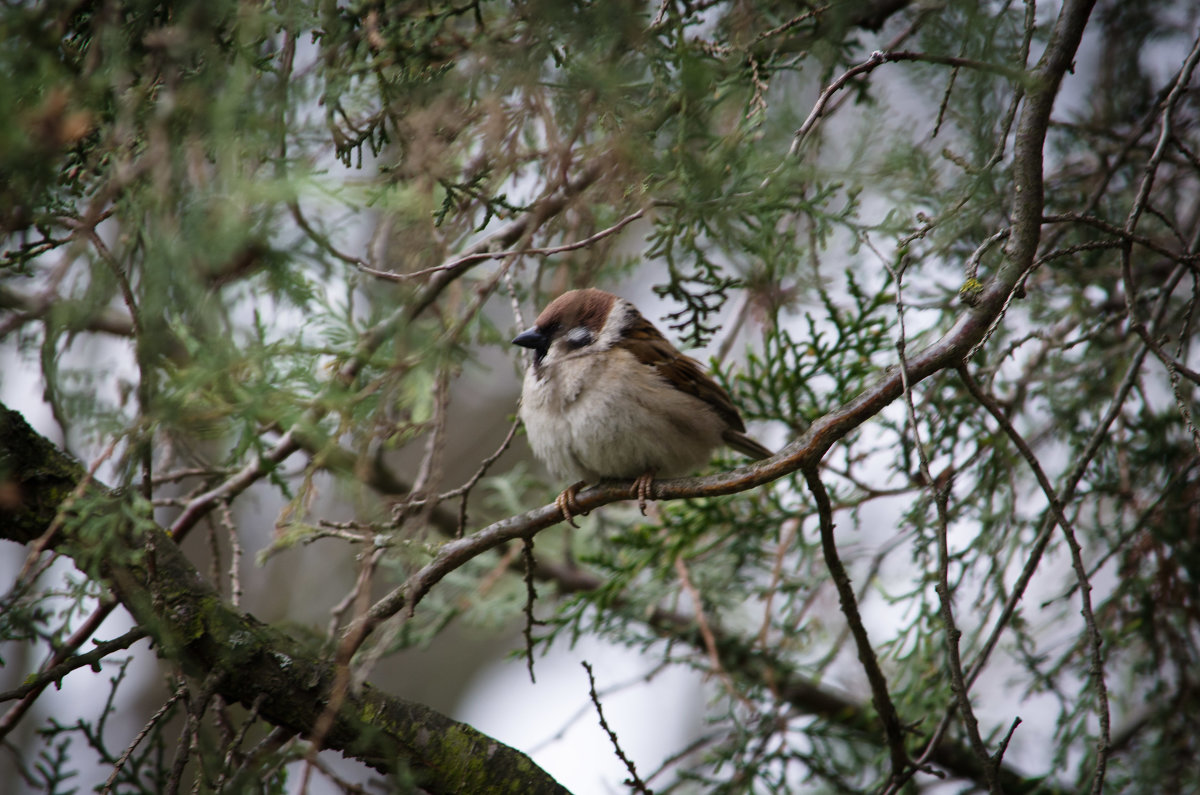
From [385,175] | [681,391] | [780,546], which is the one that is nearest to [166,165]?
[385,175]

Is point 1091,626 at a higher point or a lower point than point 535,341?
lower

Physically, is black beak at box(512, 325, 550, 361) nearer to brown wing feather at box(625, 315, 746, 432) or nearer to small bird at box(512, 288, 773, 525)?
small bird at box(512, 288, 773, 525)

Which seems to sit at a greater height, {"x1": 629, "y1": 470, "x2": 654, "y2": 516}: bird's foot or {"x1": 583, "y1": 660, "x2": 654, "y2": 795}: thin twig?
{"x1": 629, "y1": 470, "x2": 654, "y2": 516}: bird's foot

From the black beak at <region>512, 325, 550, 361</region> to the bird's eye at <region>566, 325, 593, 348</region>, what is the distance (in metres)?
0.09

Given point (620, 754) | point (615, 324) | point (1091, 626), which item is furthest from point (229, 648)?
point (1091, 626)

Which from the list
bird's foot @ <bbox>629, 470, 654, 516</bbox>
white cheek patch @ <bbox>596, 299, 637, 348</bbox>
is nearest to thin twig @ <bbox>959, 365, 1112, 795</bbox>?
bird's foot @ <bbox>629, 470, 654, 516</bbox>

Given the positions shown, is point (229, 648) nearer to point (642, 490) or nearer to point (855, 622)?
point (642, 490)

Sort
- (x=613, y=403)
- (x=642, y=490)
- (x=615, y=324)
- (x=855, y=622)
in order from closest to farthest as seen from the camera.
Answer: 1. (x=855, y=622)
2. (x=642, y=490)
3. (x=613, y=403)
4. (x=615, y=324)

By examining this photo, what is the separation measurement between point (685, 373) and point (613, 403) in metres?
0.42

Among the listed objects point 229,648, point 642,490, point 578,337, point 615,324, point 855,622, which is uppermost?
point 615,324

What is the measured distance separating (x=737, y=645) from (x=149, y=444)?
109 inches

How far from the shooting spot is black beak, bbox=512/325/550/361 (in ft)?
11.1

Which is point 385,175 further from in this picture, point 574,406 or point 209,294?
point 574,406

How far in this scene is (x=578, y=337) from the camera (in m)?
3.55
